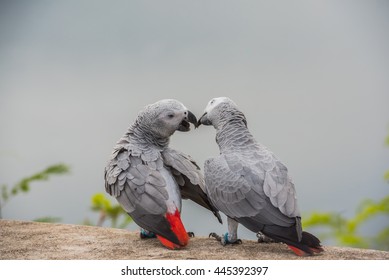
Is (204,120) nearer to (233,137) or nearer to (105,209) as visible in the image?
(233,137)

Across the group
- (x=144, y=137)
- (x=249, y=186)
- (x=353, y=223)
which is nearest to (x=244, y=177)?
(x=249, y=186)

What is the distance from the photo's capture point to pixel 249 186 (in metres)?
1.55

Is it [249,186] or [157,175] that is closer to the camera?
[249,186]

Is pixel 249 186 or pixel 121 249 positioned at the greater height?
pixel 249 186

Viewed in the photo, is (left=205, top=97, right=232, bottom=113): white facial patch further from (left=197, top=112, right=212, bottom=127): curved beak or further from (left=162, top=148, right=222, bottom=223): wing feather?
(left=162, top=148, right=222, bottom=223): wing feather

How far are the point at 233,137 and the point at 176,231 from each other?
0.36 metres

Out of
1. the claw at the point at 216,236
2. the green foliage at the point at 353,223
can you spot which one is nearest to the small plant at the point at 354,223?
the green foliage at the point at 353,223

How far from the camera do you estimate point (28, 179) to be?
2.90 meters

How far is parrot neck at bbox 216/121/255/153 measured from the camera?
1685 millimetres

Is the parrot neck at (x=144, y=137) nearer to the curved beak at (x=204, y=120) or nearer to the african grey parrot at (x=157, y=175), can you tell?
the african grey parrot at (x=157, y=175)

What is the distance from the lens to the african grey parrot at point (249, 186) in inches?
59.3

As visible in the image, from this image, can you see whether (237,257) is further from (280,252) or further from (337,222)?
(337,222)
